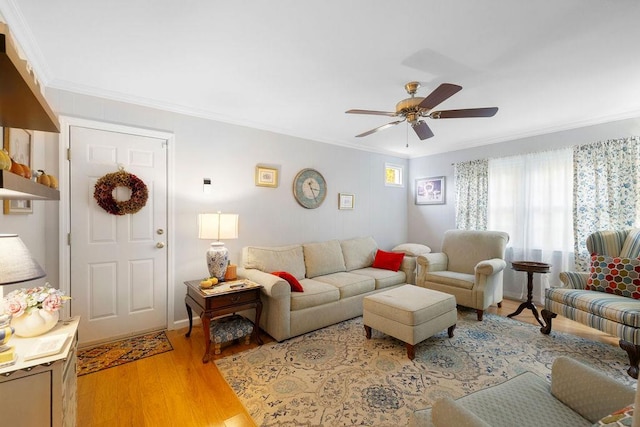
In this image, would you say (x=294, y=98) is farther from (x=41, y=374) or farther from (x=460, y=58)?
(x=41, y=374)

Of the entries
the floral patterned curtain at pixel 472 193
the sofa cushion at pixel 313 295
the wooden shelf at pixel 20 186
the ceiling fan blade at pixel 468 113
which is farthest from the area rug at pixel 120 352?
the floral patterned curtain at pixel 472 193

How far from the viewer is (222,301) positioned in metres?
2.54

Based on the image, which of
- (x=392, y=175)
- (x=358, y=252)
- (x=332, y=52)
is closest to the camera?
(x=332, y=52)

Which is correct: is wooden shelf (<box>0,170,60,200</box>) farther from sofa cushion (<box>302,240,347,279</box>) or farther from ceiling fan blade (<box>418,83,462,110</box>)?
sofa cushion (<box>302,240,347,279</box>)

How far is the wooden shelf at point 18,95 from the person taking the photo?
723 mm

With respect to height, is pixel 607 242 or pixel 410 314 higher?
pixel 607 242

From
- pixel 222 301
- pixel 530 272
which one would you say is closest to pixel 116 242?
pixel 222 301

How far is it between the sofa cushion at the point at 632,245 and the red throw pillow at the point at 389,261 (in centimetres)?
236

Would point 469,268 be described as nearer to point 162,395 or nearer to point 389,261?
point 389,261

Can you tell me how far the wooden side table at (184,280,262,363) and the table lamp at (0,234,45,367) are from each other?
1290mm

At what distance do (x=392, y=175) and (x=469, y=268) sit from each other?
2280mm

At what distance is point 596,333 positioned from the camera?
9.93 feet

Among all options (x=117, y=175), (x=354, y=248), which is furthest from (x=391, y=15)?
(x=354, y=248)

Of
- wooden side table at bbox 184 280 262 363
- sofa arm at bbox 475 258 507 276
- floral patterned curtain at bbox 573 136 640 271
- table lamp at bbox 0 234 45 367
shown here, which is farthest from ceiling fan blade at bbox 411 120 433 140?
table lamp at bbox 0 234 45 367
